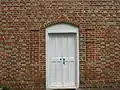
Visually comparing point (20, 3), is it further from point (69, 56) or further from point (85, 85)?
point (85, 85)

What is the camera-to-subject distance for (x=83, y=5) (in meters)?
9.87

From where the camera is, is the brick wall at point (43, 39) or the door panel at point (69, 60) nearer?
the brick wall at point (43, 39)

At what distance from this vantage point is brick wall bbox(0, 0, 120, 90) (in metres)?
9.77

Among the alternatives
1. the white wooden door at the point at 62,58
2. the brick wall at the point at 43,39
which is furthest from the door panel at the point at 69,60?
the brick wall at the point at 43,39

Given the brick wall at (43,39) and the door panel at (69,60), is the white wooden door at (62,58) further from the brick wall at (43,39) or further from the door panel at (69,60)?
the brick wall at (43,39)

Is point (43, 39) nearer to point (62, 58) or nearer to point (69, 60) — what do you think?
point (62, 58)

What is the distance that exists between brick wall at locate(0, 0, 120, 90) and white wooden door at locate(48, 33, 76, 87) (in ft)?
1.42

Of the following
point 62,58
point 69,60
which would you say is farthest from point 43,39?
point 69,60

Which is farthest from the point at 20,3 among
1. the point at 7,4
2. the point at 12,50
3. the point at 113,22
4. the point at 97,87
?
the point at 97,87

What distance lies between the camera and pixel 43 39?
9797 mm

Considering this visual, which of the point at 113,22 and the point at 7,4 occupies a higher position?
the point at 7,4

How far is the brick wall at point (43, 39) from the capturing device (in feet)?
32.0

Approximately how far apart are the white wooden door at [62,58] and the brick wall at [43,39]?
1.42ft

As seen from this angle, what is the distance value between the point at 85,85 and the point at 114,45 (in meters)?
2.08
